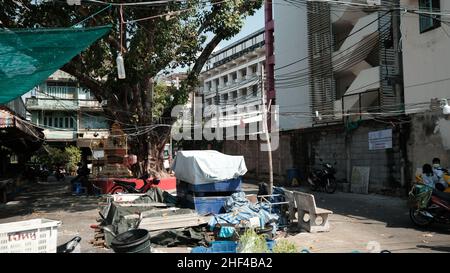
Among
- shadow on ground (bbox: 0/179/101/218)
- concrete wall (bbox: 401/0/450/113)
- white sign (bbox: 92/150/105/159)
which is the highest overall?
concrete wall (bbox: 401/0/450/113)

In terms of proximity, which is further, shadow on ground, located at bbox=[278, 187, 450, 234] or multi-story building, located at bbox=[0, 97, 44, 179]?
multi-story building, located at bbox=[0, 97, 44, 179]

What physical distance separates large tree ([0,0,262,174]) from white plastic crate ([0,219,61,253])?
25.7 ft

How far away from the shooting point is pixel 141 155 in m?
19.8

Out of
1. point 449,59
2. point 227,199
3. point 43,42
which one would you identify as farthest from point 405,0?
point 43,42

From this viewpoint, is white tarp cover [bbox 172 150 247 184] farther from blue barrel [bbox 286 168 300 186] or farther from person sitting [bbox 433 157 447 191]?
blue barrel [bbox 286 168 300 186]

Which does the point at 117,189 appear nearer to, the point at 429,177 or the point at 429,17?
the point at 429,177

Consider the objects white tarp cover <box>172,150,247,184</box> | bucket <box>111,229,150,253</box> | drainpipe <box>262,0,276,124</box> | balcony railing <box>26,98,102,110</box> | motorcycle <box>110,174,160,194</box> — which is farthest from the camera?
balcony railing <box>26,98,102,110</box>

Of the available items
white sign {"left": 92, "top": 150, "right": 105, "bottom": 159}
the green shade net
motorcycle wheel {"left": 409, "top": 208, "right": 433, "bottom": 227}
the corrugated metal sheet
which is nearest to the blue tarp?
motorcycle wheel {"left": 409, "top": 208, "right": 433, "bottom": 227}

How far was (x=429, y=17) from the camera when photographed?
1502 centimetres

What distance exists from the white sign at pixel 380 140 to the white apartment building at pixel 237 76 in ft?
73.4

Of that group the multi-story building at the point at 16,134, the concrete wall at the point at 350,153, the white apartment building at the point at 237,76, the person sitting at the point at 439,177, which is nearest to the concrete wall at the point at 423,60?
the concrete wall at the point at 350,153

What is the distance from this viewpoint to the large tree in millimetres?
14672

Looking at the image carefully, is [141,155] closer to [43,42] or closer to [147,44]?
[147,44]

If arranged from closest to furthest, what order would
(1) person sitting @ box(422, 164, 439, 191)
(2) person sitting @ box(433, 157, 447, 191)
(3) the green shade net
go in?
(3) the green shade net
(2) person sitting @ box(433, 157, 447, 191)
(1) person sitting @ box(422, 164, 439, 191)
